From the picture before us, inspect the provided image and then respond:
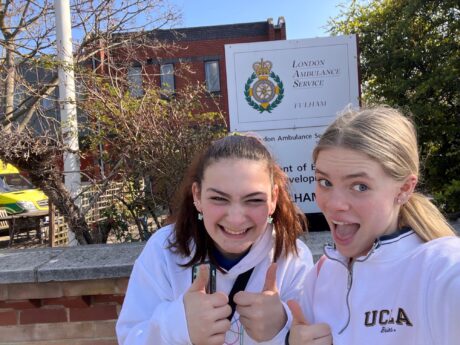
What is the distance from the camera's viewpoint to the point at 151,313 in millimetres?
1621

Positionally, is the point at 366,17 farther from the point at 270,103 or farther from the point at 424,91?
the point at 270,103

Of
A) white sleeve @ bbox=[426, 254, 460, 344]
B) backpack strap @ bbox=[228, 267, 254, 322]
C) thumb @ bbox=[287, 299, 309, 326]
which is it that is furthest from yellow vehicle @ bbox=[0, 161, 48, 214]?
white sleeve @ bbox=[426, 254, 460, 344]

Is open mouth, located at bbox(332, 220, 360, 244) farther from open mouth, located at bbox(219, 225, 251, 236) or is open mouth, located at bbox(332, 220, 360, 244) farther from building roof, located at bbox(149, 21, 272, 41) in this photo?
building roof, located at bbox(149, 21, 272, 41)

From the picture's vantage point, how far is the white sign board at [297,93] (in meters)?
3.61

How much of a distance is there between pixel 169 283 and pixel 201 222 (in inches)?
10.7

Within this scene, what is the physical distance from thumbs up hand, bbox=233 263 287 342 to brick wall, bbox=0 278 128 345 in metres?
1.19

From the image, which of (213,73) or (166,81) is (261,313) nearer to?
(166,81)

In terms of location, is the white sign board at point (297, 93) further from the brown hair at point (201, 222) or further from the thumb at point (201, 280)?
the thumb at point (201, 280)

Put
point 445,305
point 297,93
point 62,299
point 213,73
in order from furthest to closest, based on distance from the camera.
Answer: point 213,73, point 297,93, point 62,299, point 445,305

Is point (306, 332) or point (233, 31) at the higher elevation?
point (233, 31)

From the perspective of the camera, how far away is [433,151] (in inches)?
170

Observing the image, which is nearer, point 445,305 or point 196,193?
point 445,305

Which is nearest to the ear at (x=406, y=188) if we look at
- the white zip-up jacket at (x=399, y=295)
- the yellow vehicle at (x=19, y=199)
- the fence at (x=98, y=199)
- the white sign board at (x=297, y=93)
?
the white zip-up jacket at (x=399, y=295)

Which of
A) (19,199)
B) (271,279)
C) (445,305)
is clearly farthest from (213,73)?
(445,305)
